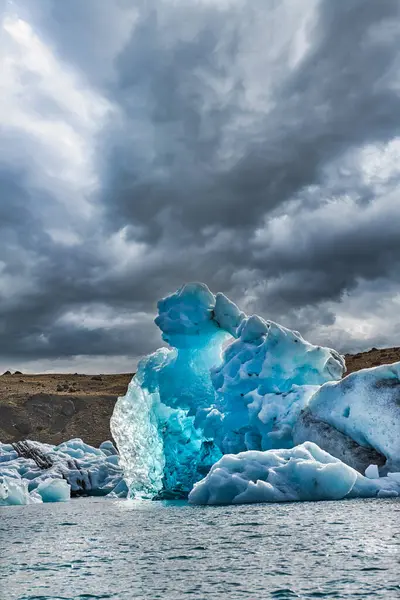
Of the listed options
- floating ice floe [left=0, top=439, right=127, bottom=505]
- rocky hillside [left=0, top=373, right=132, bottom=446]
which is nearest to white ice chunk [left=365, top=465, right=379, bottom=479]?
floating ice floe [left=0, top=439, right=127, bottom=505]

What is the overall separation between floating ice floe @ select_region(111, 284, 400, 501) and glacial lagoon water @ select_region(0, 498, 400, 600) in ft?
6.35

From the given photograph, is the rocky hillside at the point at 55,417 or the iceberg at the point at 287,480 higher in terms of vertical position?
the rocky hillside at the point at 55,417

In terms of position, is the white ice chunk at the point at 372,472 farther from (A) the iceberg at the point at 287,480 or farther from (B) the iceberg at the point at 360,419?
(B) the iceberg at the point at 360,419

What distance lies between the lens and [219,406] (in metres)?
16.2

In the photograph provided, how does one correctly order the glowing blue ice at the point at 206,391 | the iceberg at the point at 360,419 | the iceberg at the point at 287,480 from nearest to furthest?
1. the iceberg at the point at 287,480
2. the iceberg at the point at 360,419
3. the glowing blue ice at the point at 206,391

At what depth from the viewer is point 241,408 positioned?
1592cm

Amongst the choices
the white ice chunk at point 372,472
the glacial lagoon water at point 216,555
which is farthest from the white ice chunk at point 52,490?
the white ice chunk at point 372,472

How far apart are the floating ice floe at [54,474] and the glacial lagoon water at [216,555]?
6915 millimetres

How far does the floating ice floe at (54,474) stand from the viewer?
18.2 meters

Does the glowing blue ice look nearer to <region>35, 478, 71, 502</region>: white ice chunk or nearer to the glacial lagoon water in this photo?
<region>35, 478, 71, 502</region>: white ice chunk

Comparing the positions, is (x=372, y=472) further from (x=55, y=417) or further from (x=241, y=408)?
(x=55, y=417)

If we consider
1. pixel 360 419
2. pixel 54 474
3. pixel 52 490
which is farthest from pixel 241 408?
pixel 54 474

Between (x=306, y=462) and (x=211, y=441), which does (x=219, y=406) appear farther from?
(x=306, y=462)

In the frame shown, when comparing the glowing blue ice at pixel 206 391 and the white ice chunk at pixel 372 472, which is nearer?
the white ice chunk at pixel 372 472
